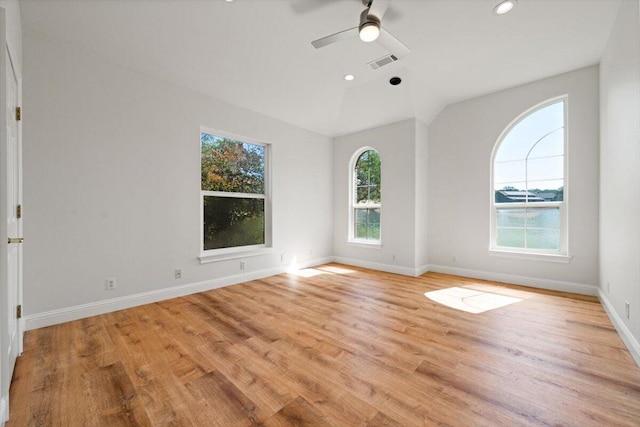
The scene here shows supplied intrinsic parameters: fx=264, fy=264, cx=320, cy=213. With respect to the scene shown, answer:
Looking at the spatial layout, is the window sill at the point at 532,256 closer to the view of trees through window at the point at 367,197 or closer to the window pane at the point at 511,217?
Answer: the window pane at the point at 511,217

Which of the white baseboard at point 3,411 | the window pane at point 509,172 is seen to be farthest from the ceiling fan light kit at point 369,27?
the white baseboard at point 3,411

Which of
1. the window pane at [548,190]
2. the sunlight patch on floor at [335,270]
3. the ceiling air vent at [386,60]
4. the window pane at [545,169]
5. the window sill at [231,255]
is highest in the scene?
the ceiling air vent at [386,60]

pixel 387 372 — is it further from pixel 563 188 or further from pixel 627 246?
pixel 563 188

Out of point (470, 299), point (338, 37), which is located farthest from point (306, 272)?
point (338, 37)

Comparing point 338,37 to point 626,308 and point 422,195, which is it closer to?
point 422,195

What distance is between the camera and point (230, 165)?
13.4 feet

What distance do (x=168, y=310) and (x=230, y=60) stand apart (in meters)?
2.96

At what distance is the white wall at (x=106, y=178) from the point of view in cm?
248

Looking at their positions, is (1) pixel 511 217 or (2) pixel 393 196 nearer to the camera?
(1) pixel 511 217

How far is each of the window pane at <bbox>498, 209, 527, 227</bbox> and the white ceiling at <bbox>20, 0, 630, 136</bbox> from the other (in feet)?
6.03

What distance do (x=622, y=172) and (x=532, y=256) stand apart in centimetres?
180

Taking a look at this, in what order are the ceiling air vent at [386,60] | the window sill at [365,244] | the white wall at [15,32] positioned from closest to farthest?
the white wall at [15,32], the ceiling air vent at [386,60], the window sill at [365,244]

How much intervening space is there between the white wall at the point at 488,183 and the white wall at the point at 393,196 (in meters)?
0.53

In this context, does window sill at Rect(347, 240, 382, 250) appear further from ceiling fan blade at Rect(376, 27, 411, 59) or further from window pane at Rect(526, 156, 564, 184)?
ceiling fan blade at Rect(376, 27, 411, 59)
